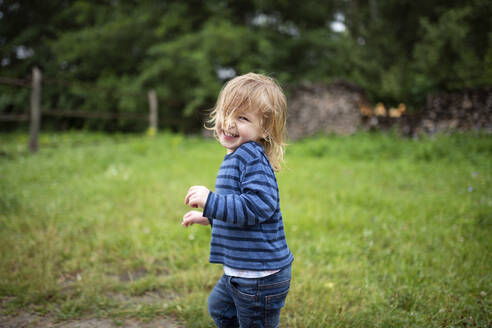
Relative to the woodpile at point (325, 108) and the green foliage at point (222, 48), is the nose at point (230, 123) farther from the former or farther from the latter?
the woodpile at point (325, 108)

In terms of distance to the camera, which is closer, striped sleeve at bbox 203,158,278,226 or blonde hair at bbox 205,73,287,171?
striped sleeve at bbox 203,158,278,226

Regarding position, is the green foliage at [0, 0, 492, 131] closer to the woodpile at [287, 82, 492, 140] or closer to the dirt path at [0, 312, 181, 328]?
the woodpile at [287, 82, 492, 140]

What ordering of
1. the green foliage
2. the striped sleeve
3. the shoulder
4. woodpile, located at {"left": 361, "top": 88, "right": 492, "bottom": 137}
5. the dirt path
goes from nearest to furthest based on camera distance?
the striped sleeve, the shoulder, the dirt path, woodpile, located at {"left": 361, "top": 88, "right": 492, "bottom": 137}, the green foliage

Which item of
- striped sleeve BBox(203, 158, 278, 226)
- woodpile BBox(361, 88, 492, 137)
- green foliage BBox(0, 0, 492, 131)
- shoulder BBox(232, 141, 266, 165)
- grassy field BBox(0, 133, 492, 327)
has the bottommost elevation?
grassy field BBox(0, 133, 492, 327)

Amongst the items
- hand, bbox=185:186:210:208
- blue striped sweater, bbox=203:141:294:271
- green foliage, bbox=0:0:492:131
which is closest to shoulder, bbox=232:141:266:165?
blue striped sweater, bbox=203:141:294:271

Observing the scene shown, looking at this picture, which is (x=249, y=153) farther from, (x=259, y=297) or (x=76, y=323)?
(x=76, y=323)

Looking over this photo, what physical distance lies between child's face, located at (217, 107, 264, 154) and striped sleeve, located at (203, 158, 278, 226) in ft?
0.42

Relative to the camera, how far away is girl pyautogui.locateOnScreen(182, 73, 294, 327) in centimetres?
125

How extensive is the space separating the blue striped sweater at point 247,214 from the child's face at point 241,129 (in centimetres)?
4

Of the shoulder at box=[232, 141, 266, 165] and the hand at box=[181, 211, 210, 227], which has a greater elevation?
the shoulder at box=[232, 141, 266, 165]

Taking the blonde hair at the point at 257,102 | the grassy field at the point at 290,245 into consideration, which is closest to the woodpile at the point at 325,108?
the grassy field at the point at 290,245

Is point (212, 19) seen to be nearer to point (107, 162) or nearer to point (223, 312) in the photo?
point (107, 162)

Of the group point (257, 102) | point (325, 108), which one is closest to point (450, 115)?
point (325, 108)

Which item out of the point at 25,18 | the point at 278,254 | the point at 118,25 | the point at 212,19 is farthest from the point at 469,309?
the point at 25,18
